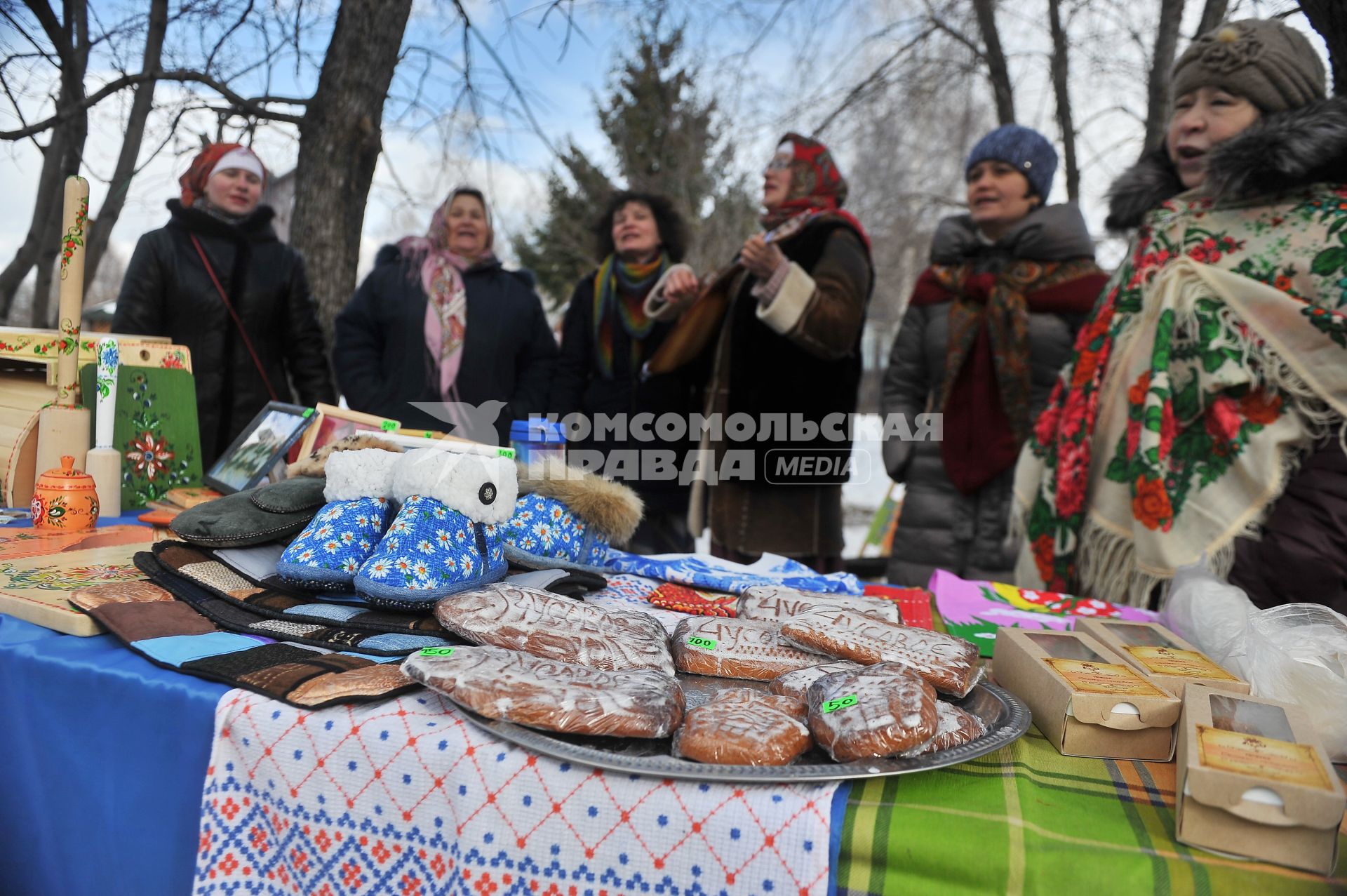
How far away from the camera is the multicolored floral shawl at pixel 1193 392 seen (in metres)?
1.51

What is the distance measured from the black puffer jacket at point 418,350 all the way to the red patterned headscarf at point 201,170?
1.92 ft

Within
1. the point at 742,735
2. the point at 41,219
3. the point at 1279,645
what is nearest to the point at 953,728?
the point at 742,735

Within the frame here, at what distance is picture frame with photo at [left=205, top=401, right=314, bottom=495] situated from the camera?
175 centimetres

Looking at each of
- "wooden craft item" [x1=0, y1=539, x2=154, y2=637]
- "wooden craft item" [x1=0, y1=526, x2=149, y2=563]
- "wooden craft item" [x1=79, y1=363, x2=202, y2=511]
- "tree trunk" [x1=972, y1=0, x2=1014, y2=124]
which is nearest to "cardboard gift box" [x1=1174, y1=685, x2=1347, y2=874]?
"wooden craft item" [x1=0, y1=539, x2=154, y2=637]

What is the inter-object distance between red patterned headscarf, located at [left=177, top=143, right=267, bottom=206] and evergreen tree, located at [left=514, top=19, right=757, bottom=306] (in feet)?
5.84

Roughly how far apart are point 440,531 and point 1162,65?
4339 millimetres

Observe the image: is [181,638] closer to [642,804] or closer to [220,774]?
[220,774]

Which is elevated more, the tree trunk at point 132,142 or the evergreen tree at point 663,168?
the evergreen tree at point 663,168

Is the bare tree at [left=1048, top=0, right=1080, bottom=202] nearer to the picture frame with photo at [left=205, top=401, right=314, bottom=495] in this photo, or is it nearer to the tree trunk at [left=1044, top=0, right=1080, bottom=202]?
the tree trunk at [left=1044, top=0, right=1080, bottom=202]

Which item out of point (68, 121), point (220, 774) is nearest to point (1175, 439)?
point (220, 774)

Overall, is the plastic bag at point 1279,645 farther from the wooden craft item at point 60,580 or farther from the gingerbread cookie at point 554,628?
the wooden craft item at point 60,580

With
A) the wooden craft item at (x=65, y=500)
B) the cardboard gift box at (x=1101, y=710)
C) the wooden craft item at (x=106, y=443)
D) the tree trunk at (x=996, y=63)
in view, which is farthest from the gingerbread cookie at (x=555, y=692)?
the tree trunk at (x=996, y=63)

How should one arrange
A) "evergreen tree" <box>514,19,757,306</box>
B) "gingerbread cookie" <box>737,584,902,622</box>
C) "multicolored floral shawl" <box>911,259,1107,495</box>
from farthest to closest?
"evergreen tree" <box>514,19,757,306</box> < "multicolored floral shawl" <box>911,259,1107,495</box> < "gingerbread cookie" <box>737,584,902,622</box>

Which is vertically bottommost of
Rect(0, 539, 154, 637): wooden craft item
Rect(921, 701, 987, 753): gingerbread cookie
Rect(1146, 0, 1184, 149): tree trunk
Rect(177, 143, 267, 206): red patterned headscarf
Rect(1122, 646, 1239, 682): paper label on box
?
Rect(0, 539, 154, 637): wooden craft item
